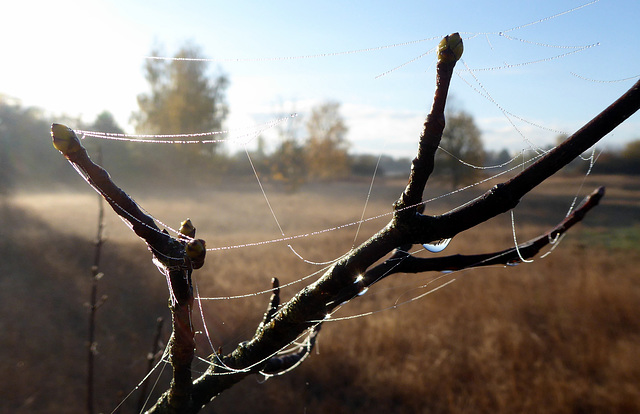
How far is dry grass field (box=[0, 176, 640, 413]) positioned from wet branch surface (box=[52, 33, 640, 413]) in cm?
282

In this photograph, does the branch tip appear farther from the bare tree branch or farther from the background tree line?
the background tree line

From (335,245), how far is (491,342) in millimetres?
6554

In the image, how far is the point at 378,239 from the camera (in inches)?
30.1

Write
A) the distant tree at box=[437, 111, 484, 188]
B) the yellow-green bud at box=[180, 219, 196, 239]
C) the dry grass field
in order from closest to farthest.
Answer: the yellow-green bud at box=[180, 219, 196, 239] → the dry grass field → the distant tree at box=[437, 111, 484, 188]

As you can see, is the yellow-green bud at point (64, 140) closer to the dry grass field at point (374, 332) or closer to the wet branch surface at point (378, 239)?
the wet branch surface at point (378, 239)

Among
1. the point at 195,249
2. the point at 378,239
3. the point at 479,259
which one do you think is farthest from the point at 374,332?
the point at 195,249

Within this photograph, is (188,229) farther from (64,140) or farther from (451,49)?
(451,49)

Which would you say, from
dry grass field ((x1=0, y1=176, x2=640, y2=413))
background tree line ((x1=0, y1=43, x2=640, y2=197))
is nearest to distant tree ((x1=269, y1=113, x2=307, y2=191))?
background tree line ((x1=0, y1=43, x2=640, y2=197))

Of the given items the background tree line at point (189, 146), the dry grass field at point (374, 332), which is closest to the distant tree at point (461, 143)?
the background tree line at point (189, 146)

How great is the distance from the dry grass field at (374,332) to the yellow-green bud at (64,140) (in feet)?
11.1

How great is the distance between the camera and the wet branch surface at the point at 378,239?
60 centimetres

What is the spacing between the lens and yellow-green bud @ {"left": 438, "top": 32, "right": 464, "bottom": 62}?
0.59m

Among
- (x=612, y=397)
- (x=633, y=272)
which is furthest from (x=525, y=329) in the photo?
(x=633, y=272)

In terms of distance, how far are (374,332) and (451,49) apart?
302 inches
